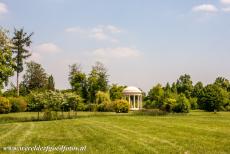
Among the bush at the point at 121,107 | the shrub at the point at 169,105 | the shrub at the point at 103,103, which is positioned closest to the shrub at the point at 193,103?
the shrub at the point at 169,105

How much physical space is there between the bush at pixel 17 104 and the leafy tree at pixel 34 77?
83.0ft

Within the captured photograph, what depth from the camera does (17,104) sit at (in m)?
60.7

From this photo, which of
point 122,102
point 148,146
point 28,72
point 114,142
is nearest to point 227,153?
point 148,146

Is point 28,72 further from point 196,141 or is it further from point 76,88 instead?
point 196,141

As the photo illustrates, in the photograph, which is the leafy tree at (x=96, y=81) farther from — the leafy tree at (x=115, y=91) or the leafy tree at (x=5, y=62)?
the leafy tree at (x=5, y=62)

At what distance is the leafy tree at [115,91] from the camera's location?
79438mm

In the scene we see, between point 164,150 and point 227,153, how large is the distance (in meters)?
2.38

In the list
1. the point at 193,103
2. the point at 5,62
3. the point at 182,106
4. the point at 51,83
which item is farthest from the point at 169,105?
the point at 5,62

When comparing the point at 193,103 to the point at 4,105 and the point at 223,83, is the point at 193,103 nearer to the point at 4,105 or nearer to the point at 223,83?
the point at 223,83

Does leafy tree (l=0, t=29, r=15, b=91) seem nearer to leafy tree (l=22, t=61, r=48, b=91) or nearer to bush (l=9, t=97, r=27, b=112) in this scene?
bush (l=9, t=97, r=27, b=112)

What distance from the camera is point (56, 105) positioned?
1838 inches

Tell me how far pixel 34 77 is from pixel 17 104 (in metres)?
26.8

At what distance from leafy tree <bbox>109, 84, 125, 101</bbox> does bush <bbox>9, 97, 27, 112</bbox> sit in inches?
926

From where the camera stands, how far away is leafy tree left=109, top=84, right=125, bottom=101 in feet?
261
